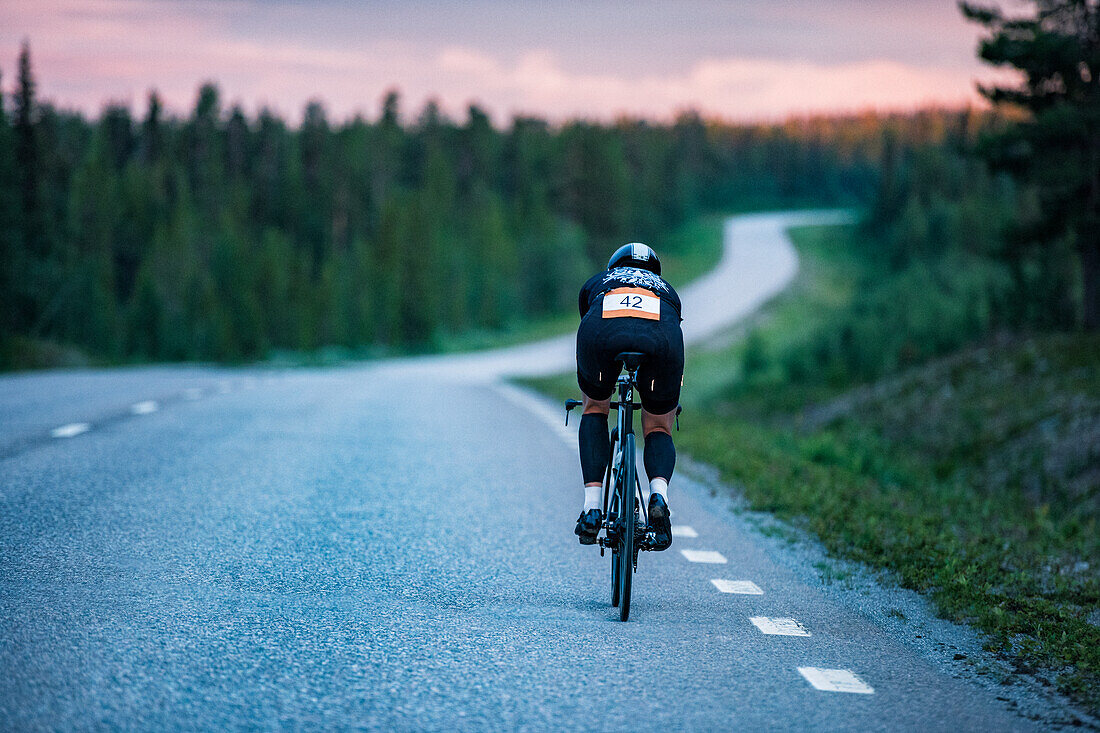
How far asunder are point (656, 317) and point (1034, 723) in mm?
2620

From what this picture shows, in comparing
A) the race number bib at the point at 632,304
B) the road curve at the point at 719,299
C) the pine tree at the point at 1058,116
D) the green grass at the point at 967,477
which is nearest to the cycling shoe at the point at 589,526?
the race number bib at the point at 632,304

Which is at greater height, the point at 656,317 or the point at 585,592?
the point at 656,317

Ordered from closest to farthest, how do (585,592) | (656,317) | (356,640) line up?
(356,640) < (656,317) < (585,592)

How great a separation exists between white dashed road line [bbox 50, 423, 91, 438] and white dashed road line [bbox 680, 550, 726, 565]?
7835 mm

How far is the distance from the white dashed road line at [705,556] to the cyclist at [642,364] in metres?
1.50

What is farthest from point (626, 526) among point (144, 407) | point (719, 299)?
point (719, 299)

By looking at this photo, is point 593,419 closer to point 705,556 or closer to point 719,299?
point 705,556

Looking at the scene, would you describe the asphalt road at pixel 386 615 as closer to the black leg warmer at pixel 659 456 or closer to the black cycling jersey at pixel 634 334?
the black leg warmer at pixel 659 456

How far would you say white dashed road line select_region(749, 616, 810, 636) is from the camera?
5.61 m

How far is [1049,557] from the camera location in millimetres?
8656

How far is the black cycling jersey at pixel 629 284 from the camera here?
5961mm

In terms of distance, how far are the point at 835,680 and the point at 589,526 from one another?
1588mm

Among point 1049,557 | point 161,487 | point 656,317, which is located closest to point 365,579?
point 656,317

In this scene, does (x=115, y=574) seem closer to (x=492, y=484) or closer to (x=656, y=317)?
(x=656, y=317)
